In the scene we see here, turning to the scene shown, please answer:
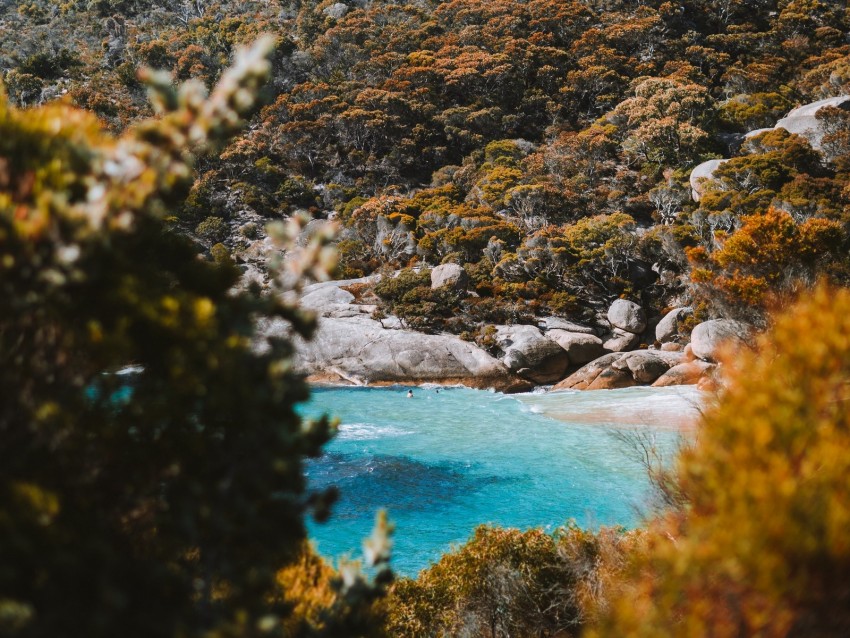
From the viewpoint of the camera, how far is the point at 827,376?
2955 mm

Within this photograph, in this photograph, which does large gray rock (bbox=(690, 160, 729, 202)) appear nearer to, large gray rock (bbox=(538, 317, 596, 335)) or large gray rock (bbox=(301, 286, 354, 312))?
large gray rock (bbox=(538, 317, 596, 335))

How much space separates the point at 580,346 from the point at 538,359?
251 centimetres

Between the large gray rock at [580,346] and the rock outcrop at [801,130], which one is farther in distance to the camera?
the rock outcrop at [801,130]

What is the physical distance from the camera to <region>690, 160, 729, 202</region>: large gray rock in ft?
121

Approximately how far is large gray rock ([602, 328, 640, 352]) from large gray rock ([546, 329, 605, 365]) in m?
0.75

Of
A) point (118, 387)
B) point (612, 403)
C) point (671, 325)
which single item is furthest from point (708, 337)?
point (118, 387)

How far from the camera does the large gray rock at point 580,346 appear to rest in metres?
29.6

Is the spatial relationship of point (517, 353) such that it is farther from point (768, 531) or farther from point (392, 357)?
point (768, 531)

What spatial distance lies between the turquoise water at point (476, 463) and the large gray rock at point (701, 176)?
18764mm

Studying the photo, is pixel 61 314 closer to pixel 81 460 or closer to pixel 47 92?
pixel 81 460

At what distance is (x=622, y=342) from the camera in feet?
101

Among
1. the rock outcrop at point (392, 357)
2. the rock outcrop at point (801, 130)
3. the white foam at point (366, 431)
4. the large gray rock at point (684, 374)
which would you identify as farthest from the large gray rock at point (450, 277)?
the rock outcrop at point (801, 130)

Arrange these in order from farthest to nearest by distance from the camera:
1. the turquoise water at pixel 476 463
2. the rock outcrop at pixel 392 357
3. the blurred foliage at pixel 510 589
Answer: the rock outcrop at pixel 392 357 → the turquoise water at pixel 476 463 → the blurred foliage at pixel 510 589

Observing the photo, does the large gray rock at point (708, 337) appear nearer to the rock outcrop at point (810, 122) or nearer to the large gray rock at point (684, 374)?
the large gray rock at point (684, 374)
